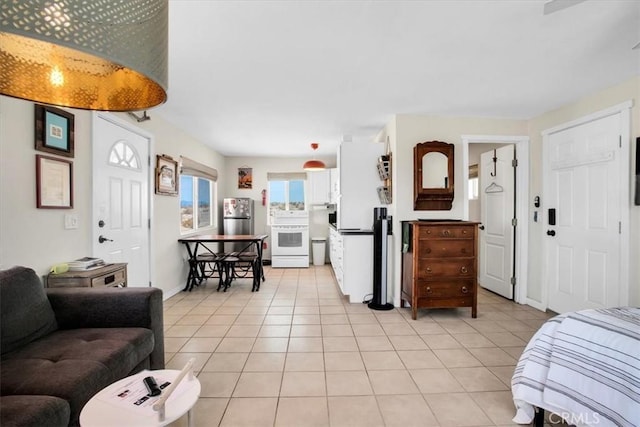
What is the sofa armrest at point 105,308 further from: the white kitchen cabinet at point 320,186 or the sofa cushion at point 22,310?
the white kitchen cabinet at point 320,186

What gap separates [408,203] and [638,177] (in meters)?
1.98

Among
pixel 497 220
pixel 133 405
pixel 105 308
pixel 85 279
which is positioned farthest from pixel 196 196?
pixel 497 220

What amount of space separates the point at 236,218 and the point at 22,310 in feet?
14.7

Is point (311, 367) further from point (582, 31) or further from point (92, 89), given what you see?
point (582, 31)

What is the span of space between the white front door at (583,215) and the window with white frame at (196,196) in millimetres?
4832

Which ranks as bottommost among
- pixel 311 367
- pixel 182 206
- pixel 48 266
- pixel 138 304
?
pixel 311 367

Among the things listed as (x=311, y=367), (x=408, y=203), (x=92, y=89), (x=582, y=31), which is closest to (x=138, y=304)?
(x=311, y=367)

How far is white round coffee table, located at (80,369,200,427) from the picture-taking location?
3.54 ft

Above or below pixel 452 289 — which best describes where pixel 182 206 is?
above

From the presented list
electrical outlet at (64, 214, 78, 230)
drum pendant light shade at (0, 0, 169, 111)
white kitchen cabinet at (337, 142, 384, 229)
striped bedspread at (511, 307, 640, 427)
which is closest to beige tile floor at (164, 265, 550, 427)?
striped bedspread at (511, 307, 640, 427)

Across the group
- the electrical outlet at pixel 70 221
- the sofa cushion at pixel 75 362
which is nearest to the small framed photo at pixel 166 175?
the electrical outlet at pixel 70 221

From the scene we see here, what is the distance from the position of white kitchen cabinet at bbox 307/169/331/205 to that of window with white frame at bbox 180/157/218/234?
1.97 m

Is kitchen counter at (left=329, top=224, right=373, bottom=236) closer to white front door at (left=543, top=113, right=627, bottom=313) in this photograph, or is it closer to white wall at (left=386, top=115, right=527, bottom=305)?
white wall at (left=386, top=115, right=527, bottom=305)

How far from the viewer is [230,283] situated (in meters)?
4.68
